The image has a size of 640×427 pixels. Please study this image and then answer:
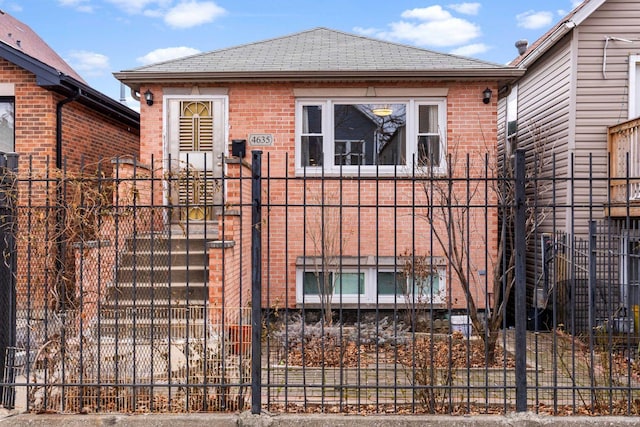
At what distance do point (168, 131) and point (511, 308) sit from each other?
741 centimetres

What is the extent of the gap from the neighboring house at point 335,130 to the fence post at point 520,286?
4.61 meters

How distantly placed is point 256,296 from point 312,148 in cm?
565

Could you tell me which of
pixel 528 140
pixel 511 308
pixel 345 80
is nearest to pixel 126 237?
pixel 345 80

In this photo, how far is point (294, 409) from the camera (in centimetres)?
517

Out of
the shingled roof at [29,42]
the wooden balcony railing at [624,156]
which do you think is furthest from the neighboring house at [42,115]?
the wooden balcony railing at [624,156]

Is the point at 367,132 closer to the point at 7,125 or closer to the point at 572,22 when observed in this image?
the point at 572,22

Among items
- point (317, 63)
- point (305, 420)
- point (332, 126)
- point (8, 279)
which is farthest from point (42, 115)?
point (305, 420)

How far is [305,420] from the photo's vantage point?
4.85 m

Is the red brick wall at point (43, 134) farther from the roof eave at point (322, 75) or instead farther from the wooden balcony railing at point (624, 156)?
the wooden balcony railing at point (624, 156)

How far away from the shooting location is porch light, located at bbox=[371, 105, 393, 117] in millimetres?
10281

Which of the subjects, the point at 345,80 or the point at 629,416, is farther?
the point at 345,80

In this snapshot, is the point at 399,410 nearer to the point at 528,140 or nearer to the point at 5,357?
the point at 5,357

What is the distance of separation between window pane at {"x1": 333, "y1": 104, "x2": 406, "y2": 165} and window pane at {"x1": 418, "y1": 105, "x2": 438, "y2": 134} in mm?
297

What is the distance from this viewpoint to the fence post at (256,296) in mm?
4922
